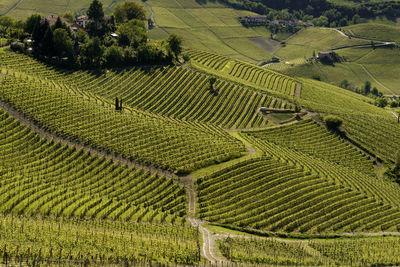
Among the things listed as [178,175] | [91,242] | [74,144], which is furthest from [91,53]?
[91,242]

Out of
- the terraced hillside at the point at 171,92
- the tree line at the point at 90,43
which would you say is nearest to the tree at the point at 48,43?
the tree line at the point at 90,43

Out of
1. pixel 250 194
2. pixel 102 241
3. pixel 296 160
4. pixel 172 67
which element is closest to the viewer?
pixel 102 241

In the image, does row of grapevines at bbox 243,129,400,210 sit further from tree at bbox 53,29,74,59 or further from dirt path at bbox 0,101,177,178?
tree at bbox 53,29,74,59

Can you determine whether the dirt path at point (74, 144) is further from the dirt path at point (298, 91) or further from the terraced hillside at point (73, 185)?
the dirt path at point (298, 91)

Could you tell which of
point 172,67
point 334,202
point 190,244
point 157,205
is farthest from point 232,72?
point 190,244

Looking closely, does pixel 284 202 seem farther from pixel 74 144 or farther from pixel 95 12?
pixel 95 12

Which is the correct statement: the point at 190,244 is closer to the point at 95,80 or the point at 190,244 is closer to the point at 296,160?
the point at 296,160
